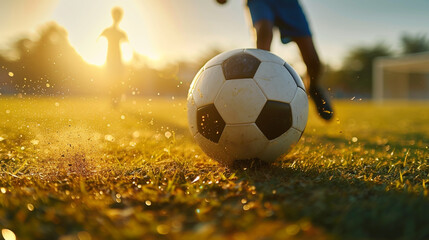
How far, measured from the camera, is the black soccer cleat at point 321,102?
3844 mm

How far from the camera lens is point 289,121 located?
232 cm

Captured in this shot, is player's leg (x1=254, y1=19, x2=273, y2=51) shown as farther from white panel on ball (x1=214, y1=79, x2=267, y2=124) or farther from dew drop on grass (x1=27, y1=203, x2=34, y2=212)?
dew drop on grass (x1=27, y1=203, x2=34, y2=212)

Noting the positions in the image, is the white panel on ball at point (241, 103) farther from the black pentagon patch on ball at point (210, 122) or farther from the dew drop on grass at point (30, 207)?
the dew drop on grass at point (30, 207)

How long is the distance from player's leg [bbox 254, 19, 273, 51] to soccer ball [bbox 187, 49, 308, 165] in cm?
88

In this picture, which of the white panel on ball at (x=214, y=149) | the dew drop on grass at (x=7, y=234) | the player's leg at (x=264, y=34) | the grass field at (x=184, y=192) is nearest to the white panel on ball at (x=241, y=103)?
the white panel on ball at (x=214, y=149)

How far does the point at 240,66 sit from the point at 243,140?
515 millimetres

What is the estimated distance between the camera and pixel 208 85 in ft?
7.65

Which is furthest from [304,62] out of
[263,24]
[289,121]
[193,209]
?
[193,209]

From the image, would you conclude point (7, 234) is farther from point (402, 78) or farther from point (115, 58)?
point (402, 78)

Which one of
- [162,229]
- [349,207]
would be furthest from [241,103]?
[162,229]

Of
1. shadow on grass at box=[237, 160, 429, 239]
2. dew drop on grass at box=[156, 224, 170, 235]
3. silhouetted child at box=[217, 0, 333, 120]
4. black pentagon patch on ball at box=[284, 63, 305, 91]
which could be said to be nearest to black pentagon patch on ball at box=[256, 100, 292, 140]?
black pentagon patch on ball at box=[284, 63, 305, 91]

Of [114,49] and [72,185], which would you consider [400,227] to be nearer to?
[72,185]

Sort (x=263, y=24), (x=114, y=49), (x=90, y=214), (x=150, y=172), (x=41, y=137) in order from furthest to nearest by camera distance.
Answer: (x=114, y=49) < (x=263, y=24) < (x=41, y=137) < (x=150, y=172) < (x=90, y=214)

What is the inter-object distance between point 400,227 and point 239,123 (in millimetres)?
1148
